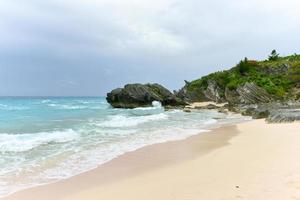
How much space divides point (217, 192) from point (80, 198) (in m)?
3.09

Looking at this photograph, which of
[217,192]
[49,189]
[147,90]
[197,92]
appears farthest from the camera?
[197,92]

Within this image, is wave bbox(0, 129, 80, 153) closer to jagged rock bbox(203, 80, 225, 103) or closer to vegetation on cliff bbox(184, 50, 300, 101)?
vegetation on cliff bbox(184, 50, 300, 101)

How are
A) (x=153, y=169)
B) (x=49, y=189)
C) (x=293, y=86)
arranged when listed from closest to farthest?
(x=49, y=189)
(x=153, y=169)
(x=293, y=86)

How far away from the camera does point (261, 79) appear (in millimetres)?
62062

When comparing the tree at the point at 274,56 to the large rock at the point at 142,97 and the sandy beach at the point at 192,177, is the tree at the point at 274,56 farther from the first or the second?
the sandy beach at the point at 192,177

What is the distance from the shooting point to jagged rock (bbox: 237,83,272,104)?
53931mm

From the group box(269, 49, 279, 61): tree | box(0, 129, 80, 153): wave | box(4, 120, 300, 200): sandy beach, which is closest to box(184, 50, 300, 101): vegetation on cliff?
box(269, 49, 279, 61): tree

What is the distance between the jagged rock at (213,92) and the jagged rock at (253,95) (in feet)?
40.2

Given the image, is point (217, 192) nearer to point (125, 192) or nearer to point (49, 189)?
point (125, 192)

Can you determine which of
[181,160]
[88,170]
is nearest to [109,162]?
[88,170]

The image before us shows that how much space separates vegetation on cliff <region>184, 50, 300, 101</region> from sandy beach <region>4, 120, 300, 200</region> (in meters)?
45.3

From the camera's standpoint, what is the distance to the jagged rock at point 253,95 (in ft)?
177

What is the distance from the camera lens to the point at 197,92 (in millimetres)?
74625

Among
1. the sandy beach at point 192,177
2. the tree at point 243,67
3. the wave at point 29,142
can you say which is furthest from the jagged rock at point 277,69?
the sandy beach at point 192,177
